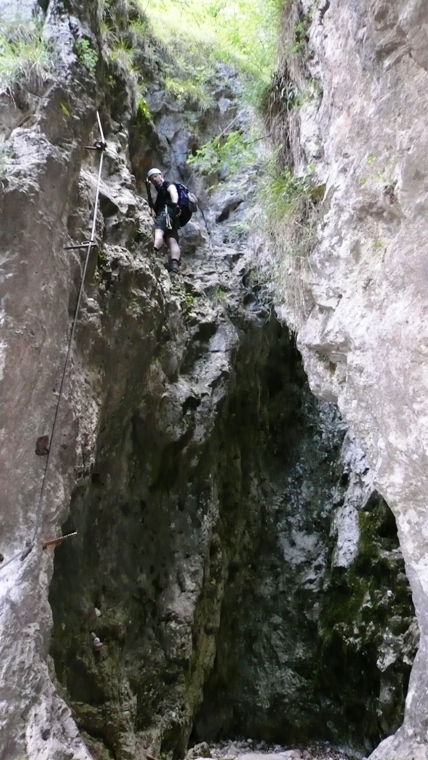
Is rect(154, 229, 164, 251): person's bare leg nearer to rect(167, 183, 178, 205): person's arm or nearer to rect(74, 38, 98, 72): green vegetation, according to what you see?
rect(167, 183, 178, 205): person's arm

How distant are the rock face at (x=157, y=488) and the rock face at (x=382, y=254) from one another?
1.46 feet

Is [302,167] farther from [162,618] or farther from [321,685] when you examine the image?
[321,685]

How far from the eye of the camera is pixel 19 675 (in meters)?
3.23

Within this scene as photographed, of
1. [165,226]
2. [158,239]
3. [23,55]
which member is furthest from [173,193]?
[23,55]

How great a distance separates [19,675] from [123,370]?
2618mm

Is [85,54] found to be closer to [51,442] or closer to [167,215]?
[167,215]

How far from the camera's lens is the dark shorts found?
6.43m

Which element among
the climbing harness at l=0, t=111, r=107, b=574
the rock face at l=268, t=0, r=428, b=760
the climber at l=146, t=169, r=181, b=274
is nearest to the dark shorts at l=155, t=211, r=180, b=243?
the climber at l=146, t=169, r=181, b=274

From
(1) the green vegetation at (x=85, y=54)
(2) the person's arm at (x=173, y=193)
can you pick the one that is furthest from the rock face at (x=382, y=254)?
(2) the person's arm at (x=173, y=193)

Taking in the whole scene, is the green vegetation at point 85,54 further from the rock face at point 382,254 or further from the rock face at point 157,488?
the rock face at point 382,254

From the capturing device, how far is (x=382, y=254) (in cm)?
387

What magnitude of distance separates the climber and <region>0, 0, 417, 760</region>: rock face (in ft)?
1.27

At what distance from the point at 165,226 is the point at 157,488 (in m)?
2.93

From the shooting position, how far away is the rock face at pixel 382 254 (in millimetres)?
3383
